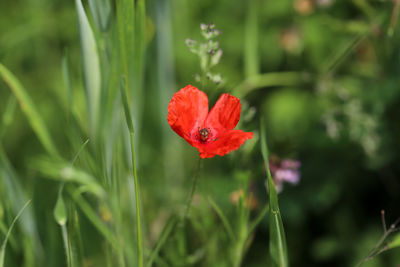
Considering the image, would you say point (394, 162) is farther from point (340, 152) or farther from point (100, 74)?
point (100, 74)

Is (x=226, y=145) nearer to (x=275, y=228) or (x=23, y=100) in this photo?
(x=275, y=228)

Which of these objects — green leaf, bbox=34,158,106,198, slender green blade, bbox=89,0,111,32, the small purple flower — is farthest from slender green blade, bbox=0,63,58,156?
the small purple flower

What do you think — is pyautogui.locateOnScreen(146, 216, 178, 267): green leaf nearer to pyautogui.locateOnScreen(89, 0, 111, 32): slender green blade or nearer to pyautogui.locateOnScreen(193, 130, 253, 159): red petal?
pyautogui.locateOnScreen(193, 130, 253, 159): red petal

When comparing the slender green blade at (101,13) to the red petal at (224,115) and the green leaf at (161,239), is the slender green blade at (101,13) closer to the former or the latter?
the red petal at (224,115)

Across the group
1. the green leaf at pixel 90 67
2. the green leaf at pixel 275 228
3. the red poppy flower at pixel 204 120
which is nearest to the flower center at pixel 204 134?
the red poppy flower at pixel 204 120

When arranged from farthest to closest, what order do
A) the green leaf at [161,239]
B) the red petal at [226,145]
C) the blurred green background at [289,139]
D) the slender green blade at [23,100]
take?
the blurred green background at [289,139]
the slender green blade at [23,100]
the green leaf at [161,239]
the red petal at [226,145]

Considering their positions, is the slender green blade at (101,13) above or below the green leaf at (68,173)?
above

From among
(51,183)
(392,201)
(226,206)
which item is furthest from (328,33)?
(51,183)
